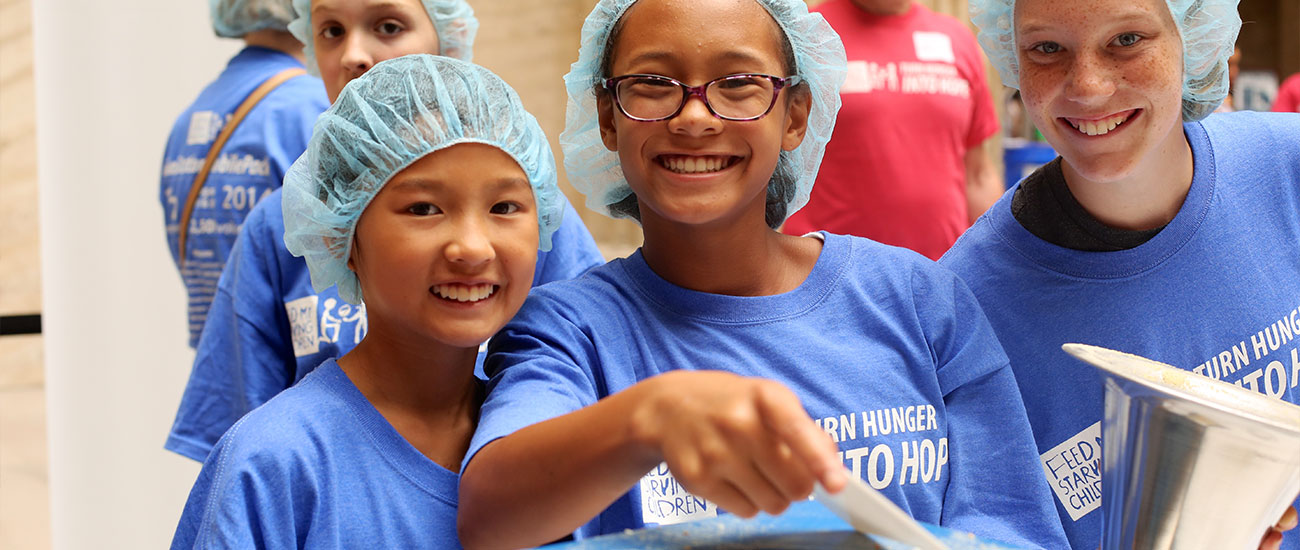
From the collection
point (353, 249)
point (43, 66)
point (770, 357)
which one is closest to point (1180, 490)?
point (770, 357)

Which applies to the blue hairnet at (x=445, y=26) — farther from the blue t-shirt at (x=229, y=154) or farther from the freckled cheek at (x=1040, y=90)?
the freckled cheek at (x=1040, y=90)

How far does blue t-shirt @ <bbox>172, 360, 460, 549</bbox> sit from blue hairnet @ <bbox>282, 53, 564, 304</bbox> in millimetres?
208

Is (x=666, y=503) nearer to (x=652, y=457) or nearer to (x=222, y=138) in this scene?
(x=652, y=457)

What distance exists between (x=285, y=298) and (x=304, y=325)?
0.24 feet

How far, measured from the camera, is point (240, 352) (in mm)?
2049

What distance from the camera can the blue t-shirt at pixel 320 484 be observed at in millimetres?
1310

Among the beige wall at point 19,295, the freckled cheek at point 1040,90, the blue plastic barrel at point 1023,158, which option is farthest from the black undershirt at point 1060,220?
the blue plastic barrel at point 1023,158

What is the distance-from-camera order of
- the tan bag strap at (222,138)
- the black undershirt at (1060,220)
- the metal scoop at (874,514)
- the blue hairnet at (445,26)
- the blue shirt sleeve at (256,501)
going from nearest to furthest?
the metal scoop at (874,514), the blue shirt sleeve at (256,501), the black undershirt at (1060,220), the blue hairnet at (445,26), the tan bag strap at (222,138)

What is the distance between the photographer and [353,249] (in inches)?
60.3

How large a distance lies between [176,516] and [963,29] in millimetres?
3195

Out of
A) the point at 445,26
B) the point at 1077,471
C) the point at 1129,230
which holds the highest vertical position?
→ the point at 445,26

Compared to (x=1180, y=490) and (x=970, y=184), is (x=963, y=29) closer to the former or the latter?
(x=970, y=184)

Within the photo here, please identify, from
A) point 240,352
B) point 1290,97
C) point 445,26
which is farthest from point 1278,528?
point 1290,97

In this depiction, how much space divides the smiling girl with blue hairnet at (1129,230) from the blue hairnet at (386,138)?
0.78 metres
